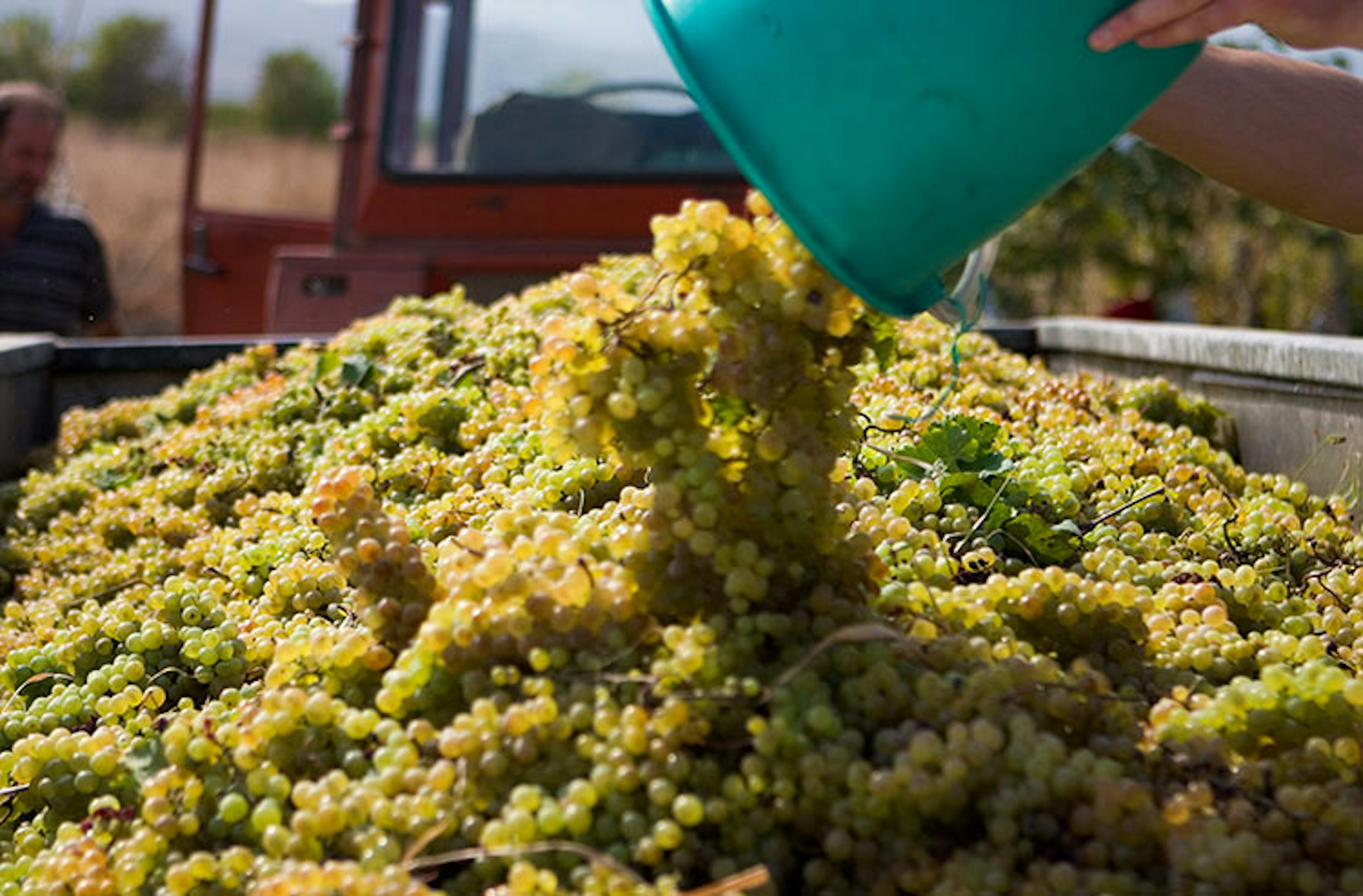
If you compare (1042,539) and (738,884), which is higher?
(1042,539)

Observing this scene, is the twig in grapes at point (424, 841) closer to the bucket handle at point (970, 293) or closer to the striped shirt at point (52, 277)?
the bucket handle at point (970, 293)

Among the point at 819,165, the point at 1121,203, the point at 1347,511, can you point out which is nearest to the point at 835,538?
the point at 819,165

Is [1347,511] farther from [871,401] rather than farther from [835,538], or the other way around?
[835,538]

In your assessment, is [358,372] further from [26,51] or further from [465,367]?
[26,51]

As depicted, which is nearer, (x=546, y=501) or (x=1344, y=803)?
(x=1344, y=803)

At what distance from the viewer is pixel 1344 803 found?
1.22 metres

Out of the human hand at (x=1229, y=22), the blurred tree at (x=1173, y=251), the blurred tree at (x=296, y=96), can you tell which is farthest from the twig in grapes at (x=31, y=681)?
the blurred tree at (x=296, y=96)

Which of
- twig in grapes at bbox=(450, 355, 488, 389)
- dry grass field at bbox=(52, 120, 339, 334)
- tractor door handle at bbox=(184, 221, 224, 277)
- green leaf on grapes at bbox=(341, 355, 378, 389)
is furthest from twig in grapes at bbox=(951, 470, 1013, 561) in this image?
dry grass field at bbox=(52, 120, 339, 334)

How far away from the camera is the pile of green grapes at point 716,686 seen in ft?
3.90

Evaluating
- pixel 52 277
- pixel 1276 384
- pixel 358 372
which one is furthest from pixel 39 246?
pixel 1276 384

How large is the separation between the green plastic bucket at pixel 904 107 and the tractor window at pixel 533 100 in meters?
3.44

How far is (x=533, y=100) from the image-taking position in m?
4.84

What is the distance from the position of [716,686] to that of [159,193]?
19.0 m

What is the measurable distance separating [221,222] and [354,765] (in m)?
4.57
